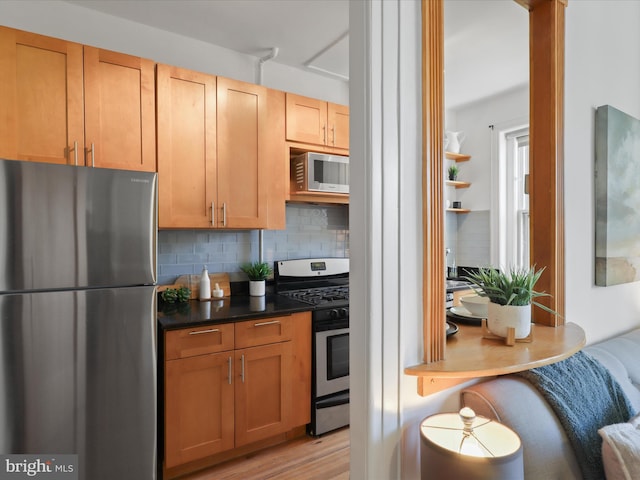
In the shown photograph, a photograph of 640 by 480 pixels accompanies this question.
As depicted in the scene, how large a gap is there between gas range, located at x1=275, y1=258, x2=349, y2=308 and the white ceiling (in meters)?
1.62

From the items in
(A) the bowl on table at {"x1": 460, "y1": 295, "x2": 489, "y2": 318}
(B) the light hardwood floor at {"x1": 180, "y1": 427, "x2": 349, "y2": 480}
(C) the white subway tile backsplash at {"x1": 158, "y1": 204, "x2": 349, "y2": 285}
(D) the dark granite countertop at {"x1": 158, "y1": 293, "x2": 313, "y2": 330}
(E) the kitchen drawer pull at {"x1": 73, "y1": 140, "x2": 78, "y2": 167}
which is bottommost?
(B) the light hardwood floor at {"x1": 180, "y1": 427, "x2": 349, "y2": 480}

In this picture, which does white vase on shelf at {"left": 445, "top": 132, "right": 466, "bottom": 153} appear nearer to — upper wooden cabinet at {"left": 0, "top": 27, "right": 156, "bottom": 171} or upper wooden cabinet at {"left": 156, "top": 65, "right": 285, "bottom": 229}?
upper wooden cabinet at {"left": 156, "top": 65, "right": 285, "bottom": 229}

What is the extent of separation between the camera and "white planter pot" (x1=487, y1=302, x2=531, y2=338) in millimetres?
1248

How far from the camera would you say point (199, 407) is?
2.13 metres

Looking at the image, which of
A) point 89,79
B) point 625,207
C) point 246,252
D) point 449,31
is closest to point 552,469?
point 625,207

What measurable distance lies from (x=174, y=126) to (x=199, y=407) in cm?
167

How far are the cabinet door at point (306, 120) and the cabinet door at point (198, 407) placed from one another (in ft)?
5.40

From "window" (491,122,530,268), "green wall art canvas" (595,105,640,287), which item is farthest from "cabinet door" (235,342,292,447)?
"window" (491,122,530,268)

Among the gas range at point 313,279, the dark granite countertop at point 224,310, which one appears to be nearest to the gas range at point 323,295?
the gas range at point 313,279

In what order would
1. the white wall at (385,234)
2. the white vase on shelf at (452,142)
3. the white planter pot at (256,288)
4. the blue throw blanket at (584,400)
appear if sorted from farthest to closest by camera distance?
1. the white vase on shelf at (452,142)
2. the white planter pot at (256,288)
3. the blue throw blanket at (584,400)
4. the white wall at (385,234)

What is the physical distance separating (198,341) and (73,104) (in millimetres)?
1433

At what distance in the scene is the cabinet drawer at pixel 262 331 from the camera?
2.25m

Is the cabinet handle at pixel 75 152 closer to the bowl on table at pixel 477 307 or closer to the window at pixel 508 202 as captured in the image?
the bowl on table at pixel 477 307

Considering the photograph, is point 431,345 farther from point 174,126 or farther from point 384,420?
point 174,126
